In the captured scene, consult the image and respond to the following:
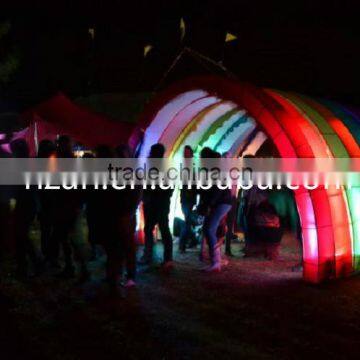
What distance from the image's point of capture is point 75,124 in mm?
13172

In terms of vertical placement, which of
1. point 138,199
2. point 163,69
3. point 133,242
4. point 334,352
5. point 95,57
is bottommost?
point 334,352

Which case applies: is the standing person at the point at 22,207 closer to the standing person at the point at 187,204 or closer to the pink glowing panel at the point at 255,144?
the standing person at the point at 187,204

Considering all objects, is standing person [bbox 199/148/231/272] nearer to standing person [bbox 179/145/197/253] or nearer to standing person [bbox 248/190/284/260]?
standing person [bbox 179/145/197/253]

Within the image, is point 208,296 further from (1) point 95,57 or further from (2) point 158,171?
(1) point 95,57

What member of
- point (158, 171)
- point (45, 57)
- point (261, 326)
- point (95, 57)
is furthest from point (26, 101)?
point (261, 326)

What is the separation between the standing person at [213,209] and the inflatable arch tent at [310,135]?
115cm

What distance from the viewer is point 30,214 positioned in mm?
7660

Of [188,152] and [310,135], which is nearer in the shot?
[310,135]

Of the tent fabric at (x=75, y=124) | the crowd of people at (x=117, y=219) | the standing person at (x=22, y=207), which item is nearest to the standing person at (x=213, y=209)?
the crowd of people at (x=117, y=219)

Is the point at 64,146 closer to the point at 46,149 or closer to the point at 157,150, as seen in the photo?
the point at 46,149

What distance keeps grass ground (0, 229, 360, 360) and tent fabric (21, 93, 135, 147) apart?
216 inches

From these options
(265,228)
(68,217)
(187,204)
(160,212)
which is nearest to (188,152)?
(187,204)

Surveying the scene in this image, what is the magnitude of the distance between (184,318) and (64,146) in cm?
333

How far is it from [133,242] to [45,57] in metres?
32.6
